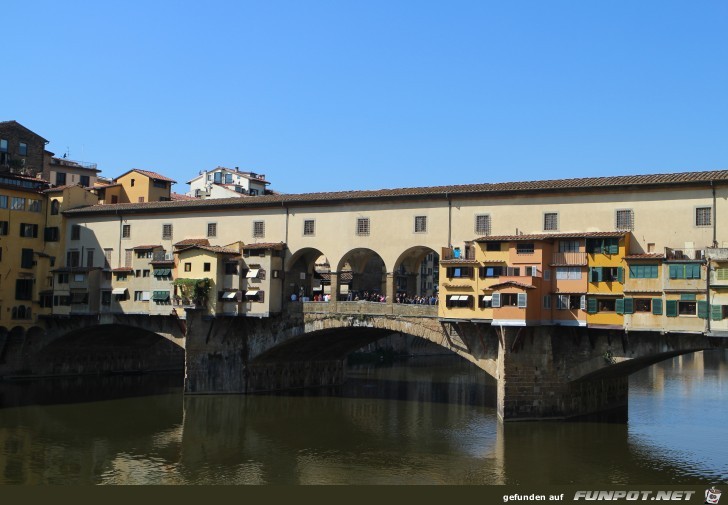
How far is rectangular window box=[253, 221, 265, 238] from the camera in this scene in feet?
189

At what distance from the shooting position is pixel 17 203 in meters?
65.4

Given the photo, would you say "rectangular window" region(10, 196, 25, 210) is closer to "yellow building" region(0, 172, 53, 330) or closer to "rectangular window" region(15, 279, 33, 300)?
"yellow building" region(0, 172, 53, 330)

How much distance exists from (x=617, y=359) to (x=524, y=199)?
10443mm

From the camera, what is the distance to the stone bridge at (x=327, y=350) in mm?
45969

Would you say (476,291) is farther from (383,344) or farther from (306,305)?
(383,344)

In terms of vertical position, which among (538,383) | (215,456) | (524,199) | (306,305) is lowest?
(215,456)

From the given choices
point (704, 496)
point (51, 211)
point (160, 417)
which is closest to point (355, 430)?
point (160, 417)

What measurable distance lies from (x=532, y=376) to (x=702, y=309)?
32.7 ft

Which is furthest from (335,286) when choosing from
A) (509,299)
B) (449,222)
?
(509,299)

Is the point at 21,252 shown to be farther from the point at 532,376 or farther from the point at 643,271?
the point at 643,271

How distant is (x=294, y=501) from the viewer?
29719mm

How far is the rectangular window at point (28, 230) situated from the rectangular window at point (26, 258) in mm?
1216

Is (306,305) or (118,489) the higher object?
(306,305)

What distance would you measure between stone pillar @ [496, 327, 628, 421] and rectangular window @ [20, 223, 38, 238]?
131 feet
